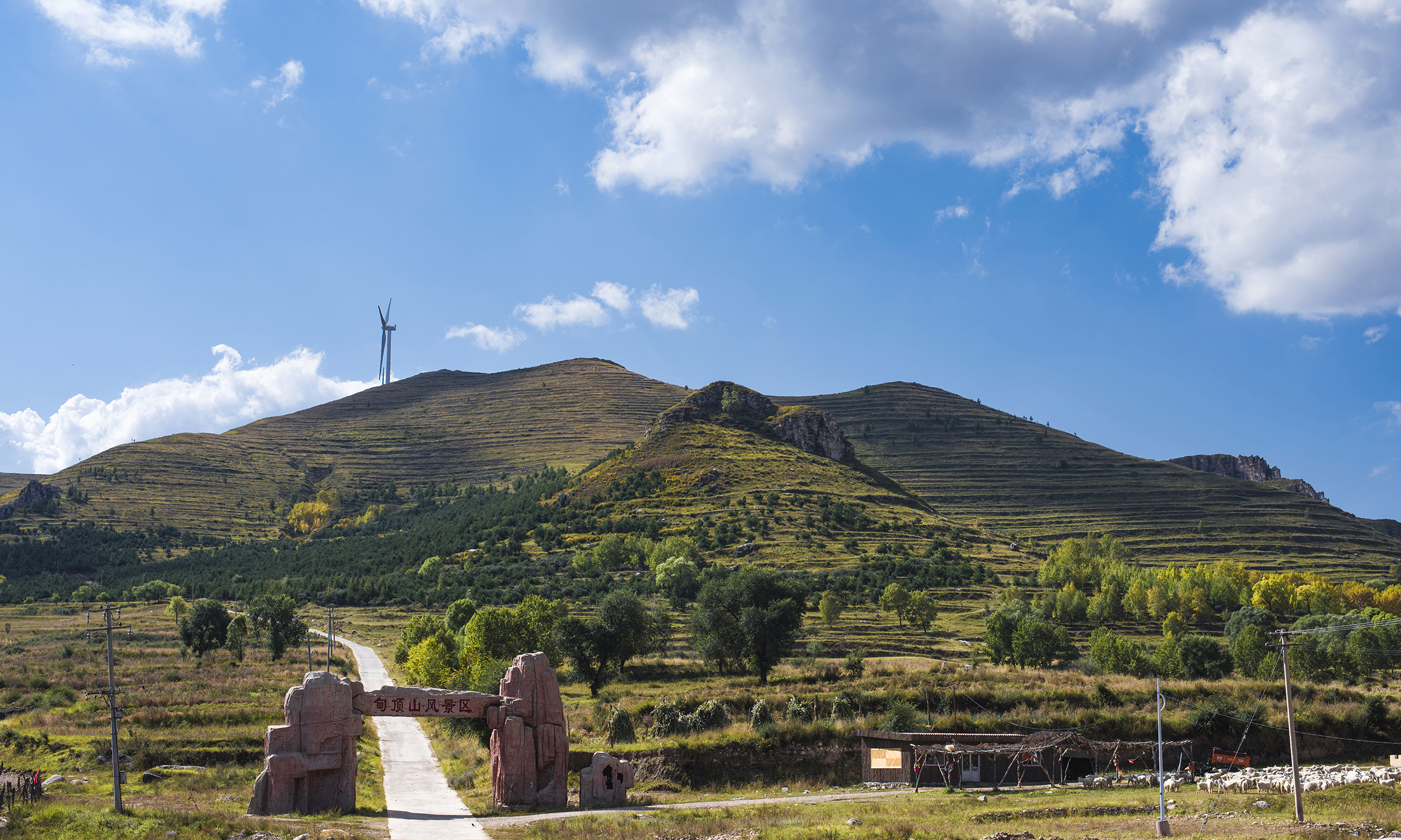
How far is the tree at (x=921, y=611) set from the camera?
100 meters

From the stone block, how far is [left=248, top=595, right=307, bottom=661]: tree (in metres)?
54.5

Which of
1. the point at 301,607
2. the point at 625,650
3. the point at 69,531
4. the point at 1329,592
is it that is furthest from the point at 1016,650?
the point at 69,531

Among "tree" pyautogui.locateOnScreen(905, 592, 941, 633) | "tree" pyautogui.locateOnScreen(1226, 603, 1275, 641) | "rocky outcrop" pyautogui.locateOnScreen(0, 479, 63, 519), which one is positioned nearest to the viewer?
"tree" pyautogui.locateOnScreen(1226, 603, 1275, 641)

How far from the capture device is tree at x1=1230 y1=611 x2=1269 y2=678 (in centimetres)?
8025

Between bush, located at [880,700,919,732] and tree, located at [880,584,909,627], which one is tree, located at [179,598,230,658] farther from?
tree, located at [880,584,909,627]

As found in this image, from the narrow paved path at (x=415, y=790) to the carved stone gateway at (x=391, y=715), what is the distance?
2.43 m

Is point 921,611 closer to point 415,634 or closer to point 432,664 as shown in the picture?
point 415,634

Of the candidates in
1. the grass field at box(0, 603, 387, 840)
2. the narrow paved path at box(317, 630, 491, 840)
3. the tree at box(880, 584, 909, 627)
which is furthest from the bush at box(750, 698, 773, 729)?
the tree at box(880, 584, 909, 627)

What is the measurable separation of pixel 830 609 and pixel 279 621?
51.6 meters

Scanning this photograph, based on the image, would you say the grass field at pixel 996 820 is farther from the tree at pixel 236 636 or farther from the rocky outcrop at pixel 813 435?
the rocky outcrop at pixel 813 435

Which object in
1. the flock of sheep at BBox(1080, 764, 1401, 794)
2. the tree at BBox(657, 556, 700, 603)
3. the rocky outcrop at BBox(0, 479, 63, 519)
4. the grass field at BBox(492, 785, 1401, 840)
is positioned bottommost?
the flock of sheep at BBox(1080, 764, 1401, 794)

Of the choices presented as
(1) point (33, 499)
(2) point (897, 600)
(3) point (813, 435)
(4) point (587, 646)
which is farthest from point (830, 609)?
(1) point (33, 499)

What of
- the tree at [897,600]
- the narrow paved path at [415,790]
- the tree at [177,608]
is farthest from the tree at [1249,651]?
the tree at [177,608]

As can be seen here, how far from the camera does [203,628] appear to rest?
8281 centimetres
